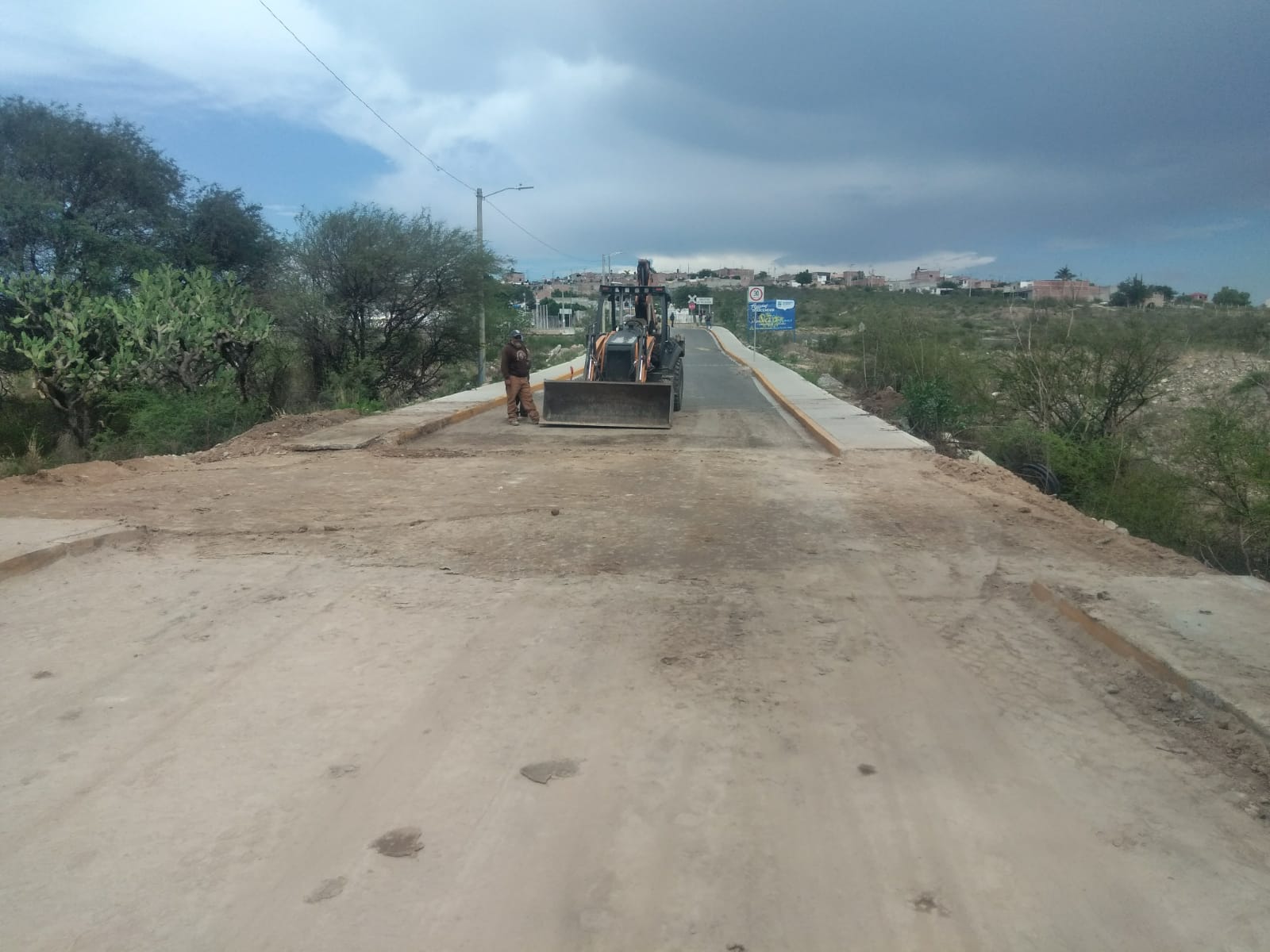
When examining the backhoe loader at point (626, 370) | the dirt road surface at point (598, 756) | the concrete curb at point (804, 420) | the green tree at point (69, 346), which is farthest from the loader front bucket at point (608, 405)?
the green tree at point (69, 346)

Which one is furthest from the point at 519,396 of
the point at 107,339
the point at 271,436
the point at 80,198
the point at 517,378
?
the point at 80,198

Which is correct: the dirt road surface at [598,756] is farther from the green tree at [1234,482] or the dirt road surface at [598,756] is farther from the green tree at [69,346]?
the green tree at [69,346]

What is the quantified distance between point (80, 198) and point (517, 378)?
18.5 meters

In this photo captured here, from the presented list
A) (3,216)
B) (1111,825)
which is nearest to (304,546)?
(1111,825)

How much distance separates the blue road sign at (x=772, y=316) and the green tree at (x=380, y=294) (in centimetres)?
2622

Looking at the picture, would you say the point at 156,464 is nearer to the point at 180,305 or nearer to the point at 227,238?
the point at 180,305

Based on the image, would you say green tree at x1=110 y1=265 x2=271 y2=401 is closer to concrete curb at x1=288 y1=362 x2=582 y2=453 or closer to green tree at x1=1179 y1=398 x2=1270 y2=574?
concrete curb at x1=288 y1=362 x2=582 y2=453

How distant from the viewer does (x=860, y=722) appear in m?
4.97

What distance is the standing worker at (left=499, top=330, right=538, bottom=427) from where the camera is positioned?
18609 mm

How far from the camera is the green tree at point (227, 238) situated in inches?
1232

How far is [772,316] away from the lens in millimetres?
57594

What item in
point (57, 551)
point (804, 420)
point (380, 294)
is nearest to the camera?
point (57, 551)

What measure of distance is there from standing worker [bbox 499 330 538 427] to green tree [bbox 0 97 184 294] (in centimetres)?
1340

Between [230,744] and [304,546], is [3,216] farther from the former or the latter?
[230,744]
